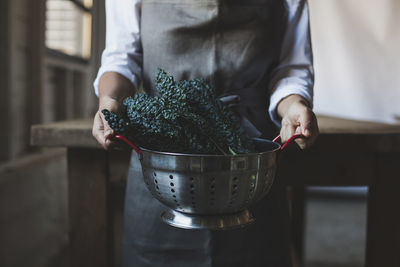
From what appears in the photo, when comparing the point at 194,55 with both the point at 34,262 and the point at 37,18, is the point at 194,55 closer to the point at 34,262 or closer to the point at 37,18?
the point at 37,18

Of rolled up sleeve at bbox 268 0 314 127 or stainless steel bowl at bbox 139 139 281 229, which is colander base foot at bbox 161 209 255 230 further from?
rolled up sleeve at bbox 268 0 314 127

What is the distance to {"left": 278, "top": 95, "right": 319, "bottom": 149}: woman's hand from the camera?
2.41 feet

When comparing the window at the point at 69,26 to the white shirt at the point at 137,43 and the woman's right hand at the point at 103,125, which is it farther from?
the woman's right hand at the point at 103,125

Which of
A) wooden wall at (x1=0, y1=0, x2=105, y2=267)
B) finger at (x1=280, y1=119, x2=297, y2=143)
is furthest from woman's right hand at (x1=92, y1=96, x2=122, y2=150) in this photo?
wooden wall at (x1=0, y1=0, x2=105, y2=267)

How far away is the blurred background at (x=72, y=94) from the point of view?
86.3 inches

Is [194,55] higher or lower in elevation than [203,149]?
higher

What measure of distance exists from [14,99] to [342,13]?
273 centimetres

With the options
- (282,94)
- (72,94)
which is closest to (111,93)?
(282,94)

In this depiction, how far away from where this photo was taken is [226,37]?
99cm

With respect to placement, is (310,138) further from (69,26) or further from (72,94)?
(69,26)

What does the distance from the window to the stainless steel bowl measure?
2.91 metres

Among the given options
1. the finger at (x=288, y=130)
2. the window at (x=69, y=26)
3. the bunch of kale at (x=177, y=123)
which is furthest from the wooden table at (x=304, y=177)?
the window at (x=69, y=26)

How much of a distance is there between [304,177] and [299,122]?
598mm

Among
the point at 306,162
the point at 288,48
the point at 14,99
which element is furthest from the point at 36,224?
the point at 288,48
